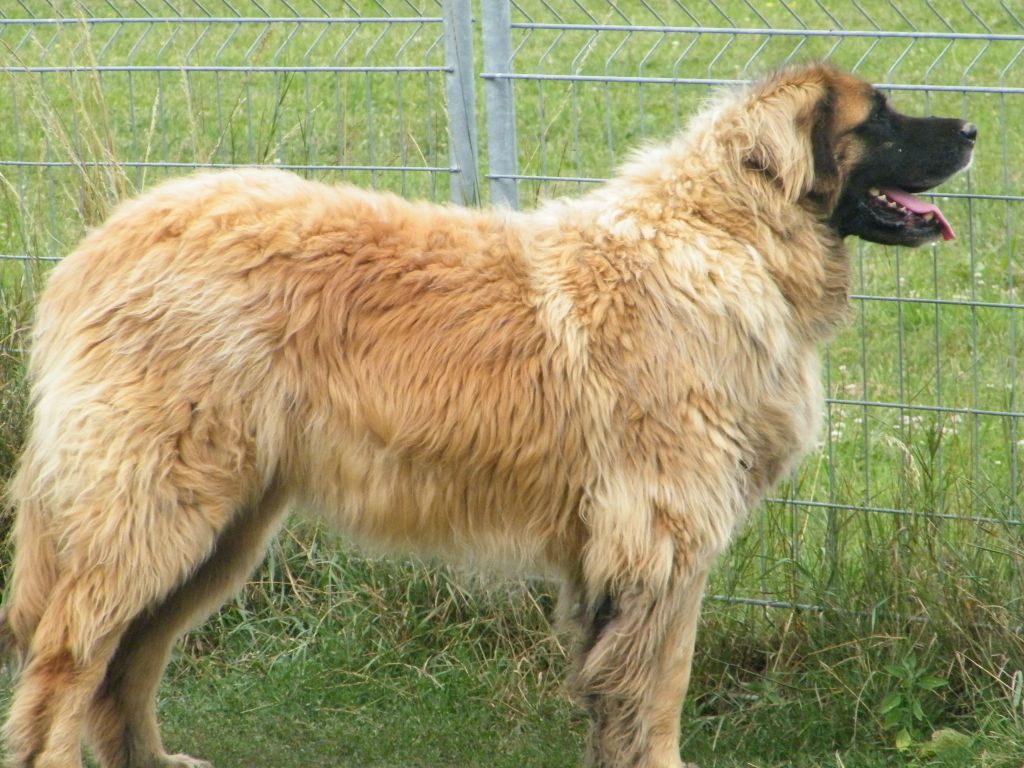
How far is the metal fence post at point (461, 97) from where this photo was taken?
15.9 ft

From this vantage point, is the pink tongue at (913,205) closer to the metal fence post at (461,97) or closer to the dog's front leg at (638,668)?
the dog's front leg at (638,668)

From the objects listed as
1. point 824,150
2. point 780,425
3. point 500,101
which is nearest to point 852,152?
point 824,150

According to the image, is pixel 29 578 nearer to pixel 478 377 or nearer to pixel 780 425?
pixel 478 377

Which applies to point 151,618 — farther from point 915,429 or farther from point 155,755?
point 915,429

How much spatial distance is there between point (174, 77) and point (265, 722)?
13.5 feet

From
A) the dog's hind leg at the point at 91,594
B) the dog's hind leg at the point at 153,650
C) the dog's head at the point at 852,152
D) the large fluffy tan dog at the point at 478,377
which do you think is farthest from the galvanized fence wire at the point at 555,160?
the dog's hind leg at the point at 91,594

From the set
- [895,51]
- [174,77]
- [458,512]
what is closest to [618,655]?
[458,512]

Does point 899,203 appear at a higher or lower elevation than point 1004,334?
higher

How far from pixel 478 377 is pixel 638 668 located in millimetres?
916

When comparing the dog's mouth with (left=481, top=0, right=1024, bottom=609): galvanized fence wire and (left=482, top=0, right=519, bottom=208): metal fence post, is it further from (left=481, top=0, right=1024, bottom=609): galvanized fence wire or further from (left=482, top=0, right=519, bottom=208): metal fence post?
(left=482, top=0, right=519, bottom=208): metal fence post

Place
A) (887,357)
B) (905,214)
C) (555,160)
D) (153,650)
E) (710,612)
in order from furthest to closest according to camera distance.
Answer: (555,160)
(887,357)
(710,612)
(153,650)
(905,214)

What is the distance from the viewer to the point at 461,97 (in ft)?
16.0

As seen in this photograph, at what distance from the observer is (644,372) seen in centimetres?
364

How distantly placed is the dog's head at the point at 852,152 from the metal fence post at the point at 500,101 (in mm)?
1204
